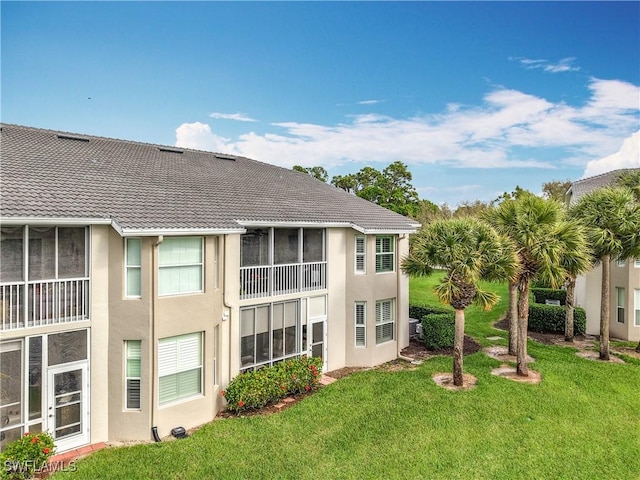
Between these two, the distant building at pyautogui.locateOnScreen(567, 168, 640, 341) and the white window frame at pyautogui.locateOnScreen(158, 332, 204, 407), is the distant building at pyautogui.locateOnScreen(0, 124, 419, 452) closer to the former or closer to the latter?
the white window frame at pyautogui.locateOnScreen(158, 332, 204, 407)

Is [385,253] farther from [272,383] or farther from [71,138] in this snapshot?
[71,138]

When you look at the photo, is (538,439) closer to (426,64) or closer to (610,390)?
(610,390)

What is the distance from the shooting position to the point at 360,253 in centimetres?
1675

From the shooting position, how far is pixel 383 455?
963 cm

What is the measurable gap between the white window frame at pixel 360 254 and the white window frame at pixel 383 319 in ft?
5.66

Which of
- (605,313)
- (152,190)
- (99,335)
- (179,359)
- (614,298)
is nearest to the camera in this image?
(99,335)

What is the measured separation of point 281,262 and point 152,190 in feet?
16.9

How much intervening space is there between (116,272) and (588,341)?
74.2ft

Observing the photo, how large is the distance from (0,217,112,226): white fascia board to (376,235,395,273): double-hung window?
10.9 meters

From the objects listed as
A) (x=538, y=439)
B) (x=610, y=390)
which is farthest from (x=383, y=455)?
(x=610, y=390)

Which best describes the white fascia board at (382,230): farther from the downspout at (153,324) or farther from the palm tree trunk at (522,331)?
the downspout at (153,324)

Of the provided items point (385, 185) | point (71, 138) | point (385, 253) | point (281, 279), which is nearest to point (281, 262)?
point (281, 279)

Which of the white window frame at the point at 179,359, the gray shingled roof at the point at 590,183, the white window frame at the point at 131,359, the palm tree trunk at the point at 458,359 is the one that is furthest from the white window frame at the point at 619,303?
the white window frame at the point at 131,359

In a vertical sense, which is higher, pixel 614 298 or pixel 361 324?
pixel 614 298
